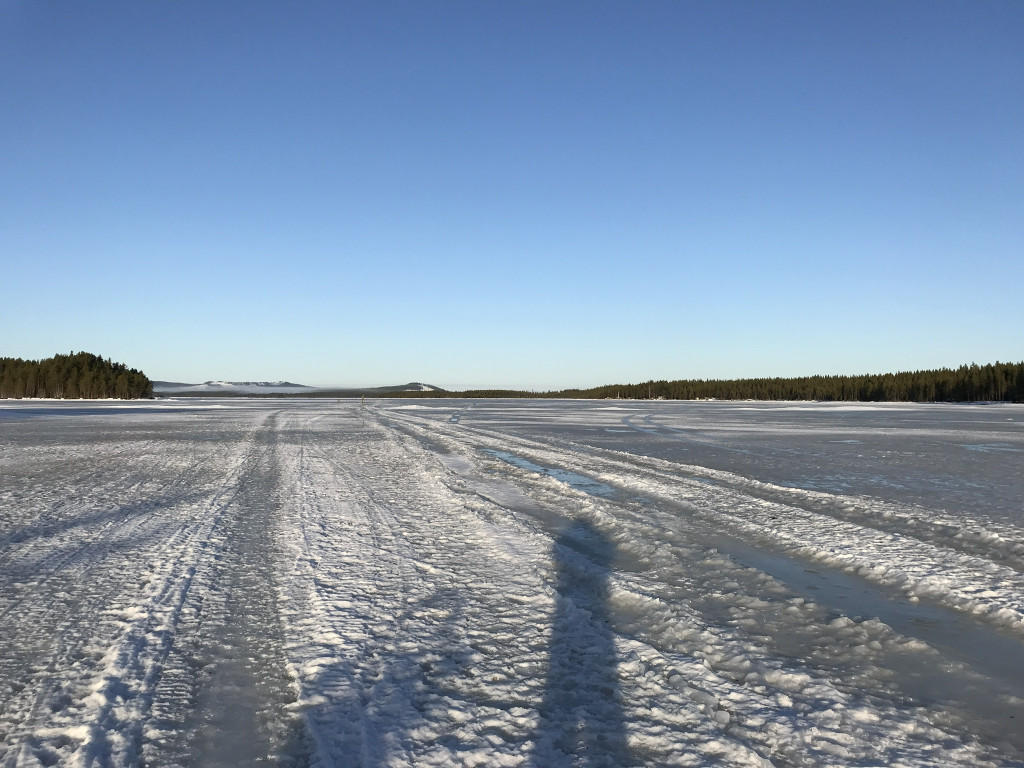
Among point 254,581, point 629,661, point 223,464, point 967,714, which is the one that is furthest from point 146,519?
point 967,714

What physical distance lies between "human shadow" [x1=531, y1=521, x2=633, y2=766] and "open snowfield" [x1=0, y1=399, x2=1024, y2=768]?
2 cm

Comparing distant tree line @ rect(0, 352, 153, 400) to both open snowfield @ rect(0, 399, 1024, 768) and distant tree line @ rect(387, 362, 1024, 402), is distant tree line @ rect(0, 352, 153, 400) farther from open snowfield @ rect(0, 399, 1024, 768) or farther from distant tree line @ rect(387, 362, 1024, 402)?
open snowfield @ rect(0, 399, 1024, 768)

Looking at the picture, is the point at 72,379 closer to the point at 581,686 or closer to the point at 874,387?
the point at 581,686

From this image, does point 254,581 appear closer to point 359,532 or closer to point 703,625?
point 359,532

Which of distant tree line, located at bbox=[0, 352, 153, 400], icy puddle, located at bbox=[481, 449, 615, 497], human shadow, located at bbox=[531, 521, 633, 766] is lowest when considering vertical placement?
human shadow, located at bbox=[531, 521, 633, 766]

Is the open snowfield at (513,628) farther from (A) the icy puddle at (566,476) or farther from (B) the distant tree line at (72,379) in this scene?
(B) the distant tree line at (72,379)

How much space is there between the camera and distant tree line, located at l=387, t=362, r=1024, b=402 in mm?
87938

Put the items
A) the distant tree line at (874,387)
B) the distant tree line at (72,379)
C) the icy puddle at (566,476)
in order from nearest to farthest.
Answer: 1. the icy puddle at (566,476)
2. the distant tree line at (874,387)
3. the distant tree line at (72,379)

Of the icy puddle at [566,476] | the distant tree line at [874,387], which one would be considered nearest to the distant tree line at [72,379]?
the distant tree line at [874,387]

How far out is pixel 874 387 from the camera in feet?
350

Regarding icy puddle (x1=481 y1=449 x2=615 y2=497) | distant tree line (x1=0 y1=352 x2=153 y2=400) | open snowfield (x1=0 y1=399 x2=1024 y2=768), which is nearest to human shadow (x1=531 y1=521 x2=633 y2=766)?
open snowfield (x1=0 y1=399 x2=1024 y2=768)

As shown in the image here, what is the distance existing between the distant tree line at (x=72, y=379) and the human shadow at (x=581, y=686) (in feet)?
384

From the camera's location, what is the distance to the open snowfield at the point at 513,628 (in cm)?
245

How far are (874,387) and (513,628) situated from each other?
121 metres
